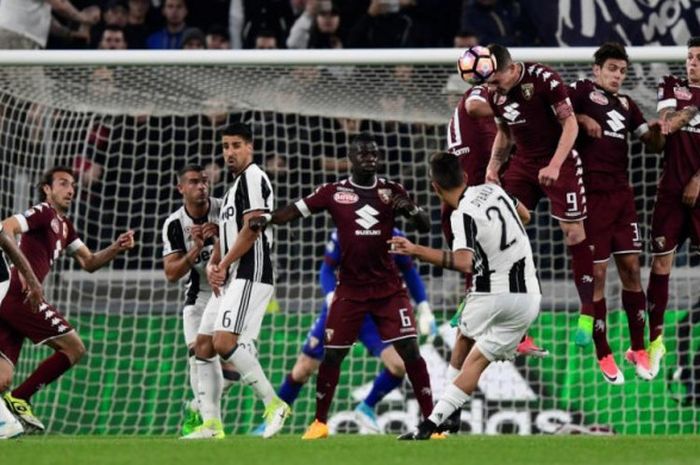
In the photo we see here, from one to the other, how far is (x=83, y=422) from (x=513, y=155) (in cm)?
554

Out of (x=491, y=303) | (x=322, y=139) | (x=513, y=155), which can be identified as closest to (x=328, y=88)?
(x=322, y=139)

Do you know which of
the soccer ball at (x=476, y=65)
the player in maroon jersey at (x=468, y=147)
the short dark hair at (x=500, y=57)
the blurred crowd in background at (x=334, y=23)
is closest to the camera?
the soccer ball at (x=476, y=65)

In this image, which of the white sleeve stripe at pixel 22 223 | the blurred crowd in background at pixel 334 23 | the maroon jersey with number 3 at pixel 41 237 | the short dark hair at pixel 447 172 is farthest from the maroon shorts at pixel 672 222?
the white sleeve stripe at pixel 22 223

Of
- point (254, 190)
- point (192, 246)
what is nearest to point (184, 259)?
point (192, 246)

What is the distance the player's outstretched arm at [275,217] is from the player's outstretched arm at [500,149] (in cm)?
151

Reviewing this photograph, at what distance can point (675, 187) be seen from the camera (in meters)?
12.9

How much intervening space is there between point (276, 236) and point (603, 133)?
16.5 feet

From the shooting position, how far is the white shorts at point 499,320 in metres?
11.3

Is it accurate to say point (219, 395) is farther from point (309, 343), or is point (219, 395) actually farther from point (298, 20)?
point (298, 20)

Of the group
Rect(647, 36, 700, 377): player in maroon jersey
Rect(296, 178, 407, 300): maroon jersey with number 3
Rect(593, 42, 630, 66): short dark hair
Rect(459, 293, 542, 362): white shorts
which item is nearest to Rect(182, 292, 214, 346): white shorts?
Rect(296, 178, 407, 300): maroon jersey with number 3

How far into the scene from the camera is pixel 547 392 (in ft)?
52.0

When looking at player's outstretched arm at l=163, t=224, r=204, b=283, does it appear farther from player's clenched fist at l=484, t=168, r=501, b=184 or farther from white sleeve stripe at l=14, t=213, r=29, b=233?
player's clenched fist at l=484, t=168, r=501, b=184

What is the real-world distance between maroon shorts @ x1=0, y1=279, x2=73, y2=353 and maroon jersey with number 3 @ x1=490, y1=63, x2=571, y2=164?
401 cm

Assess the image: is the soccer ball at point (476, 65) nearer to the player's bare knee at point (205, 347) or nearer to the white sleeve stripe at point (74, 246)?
the player's bare knee at point (205, 347)
